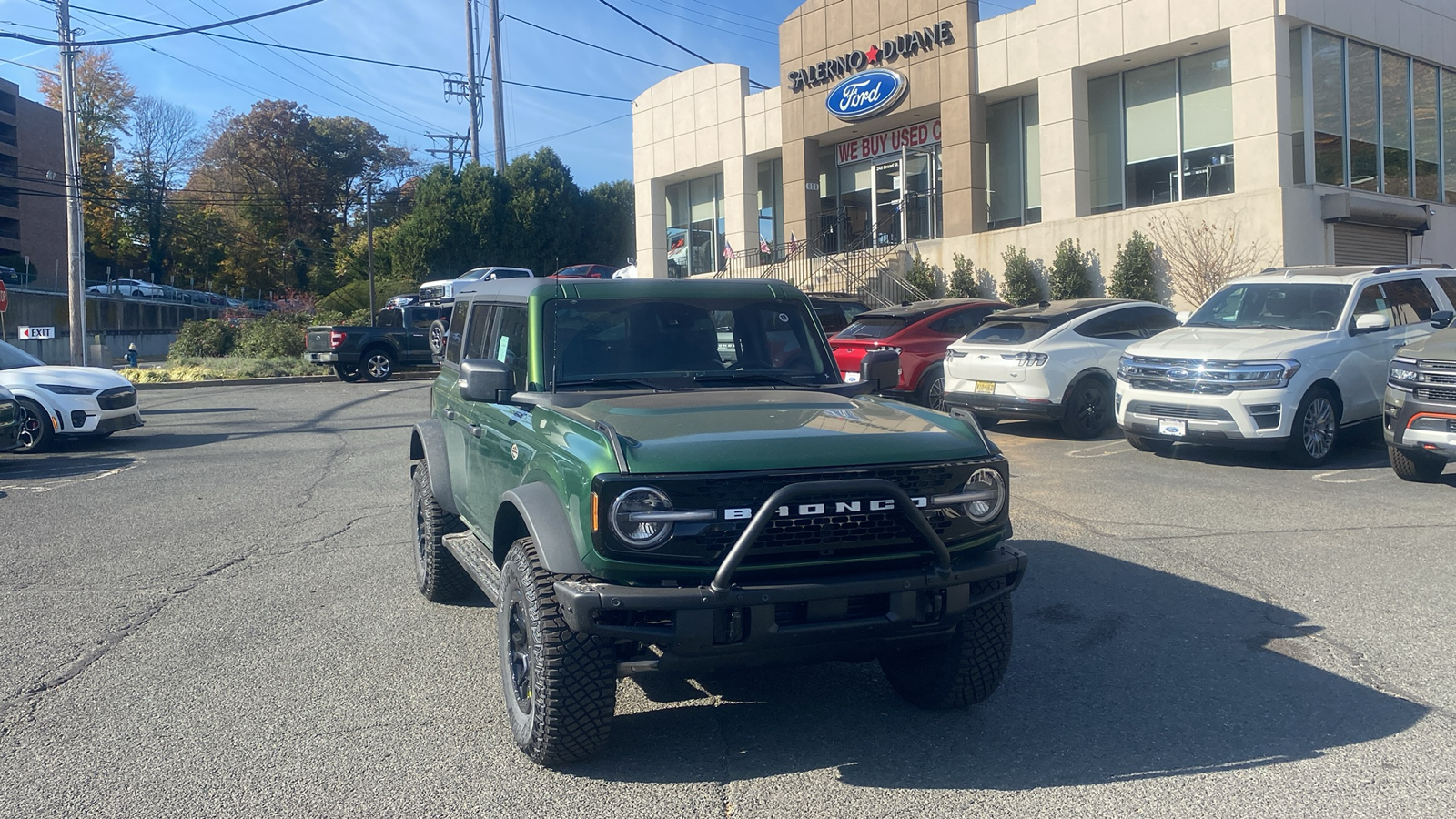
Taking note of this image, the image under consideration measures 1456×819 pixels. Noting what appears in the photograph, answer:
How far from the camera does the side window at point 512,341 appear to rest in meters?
5.25

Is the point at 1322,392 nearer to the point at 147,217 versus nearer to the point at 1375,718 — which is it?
the point at 1375,718

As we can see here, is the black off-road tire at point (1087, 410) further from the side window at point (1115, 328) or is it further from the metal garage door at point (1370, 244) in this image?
the metal garage door at point (1370, 244)

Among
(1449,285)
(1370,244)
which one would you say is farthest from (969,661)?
(1370,244)

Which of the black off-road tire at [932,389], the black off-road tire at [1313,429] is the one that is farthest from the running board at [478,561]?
the black off-road tire at [932,389]

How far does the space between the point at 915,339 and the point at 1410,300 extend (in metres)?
5.64

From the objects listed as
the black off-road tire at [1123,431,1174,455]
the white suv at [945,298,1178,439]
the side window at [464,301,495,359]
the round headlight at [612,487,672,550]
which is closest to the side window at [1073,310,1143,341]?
the white suv at [945,298,1178,439]

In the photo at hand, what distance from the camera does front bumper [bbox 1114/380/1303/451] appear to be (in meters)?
10.5

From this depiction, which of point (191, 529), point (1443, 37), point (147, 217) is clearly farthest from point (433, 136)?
point (191, 529)

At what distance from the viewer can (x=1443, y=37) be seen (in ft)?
83.1

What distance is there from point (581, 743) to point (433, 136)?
221ft

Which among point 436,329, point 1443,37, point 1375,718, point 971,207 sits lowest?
point 1375,718

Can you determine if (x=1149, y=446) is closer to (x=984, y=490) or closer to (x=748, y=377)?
(x=748, y=377)

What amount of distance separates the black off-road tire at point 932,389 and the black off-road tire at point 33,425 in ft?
36.1

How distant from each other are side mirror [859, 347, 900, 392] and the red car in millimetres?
8593
